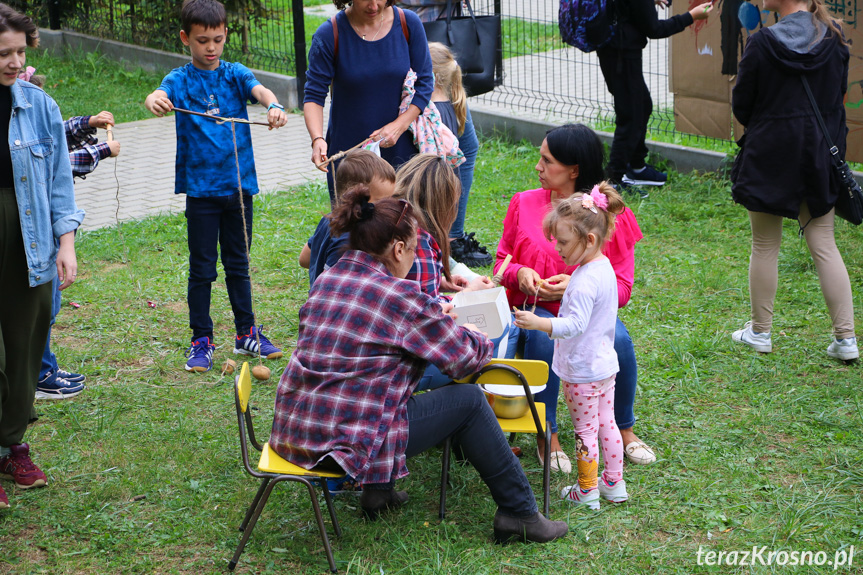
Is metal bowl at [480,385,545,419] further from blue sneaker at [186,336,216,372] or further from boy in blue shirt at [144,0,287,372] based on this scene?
blue sneaker at [186,336,216,372]

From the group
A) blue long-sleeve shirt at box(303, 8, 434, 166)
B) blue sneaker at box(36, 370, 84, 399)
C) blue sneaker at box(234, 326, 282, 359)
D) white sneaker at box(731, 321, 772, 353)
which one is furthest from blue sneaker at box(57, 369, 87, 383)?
white sneaker at box(731, 321, 772, 353)

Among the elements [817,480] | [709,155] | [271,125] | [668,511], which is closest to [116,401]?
[271,125]

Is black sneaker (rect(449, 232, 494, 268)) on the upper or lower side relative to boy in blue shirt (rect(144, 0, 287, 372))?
lower

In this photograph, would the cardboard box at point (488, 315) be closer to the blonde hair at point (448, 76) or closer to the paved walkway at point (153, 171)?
the blonde hair at point (448, 76)

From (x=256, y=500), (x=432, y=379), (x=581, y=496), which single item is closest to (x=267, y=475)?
(x=256, y=500)

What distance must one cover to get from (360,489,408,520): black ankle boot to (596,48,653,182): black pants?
4.33 m

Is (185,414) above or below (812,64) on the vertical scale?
below

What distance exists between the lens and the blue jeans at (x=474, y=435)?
2924mm

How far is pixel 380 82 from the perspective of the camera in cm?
429

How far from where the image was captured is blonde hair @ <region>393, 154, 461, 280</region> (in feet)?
11.2

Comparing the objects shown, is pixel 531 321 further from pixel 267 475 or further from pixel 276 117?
pixel 276 117

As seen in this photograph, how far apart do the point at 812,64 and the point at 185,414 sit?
3.39m

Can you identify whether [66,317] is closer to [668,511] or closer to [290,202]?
[290,202]

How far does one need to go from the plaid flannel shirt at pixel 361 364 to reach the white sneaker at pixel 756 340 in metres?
2.24
